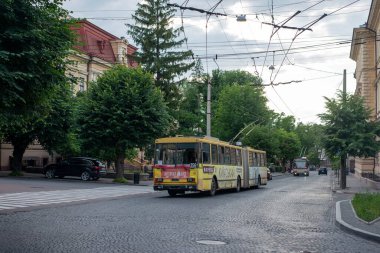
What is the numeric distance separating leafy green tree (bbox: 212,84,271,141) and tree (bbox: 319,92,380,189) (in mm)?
40142

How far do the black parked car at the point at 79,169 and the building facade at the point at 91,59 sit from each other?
595 cm

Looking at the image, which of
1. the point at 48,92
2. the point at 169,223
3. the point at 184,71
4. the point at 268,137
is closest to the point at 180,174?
the point at 169,223

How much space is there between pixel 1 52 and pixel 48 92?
2.56 meters

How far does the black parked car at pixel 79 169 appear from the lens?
129ft

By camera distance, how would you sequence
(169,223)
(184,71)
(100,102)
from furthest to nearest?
(184,71) → (100,102) → (169,223)

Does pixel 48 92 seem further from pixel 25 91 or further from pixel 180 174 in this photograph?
pixel 180 174

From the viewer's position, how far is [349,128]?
32156 mm

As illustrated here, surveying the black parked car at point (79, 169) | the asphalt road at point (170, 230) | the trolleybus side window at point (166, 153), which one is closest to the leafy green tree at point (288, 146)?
the black parked car at point (79, 169)

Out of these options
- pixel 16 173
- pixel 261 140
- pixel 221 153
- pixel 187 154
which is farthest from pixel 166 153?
pixel 261 140

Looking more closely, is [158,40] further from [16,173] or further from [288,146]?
[288,146]

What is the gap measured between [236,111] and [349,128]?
4178 centimetres

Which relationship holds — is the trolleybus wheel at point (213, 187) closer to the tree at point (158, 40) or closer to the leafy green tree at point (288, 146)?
the tree at point (158, 40)

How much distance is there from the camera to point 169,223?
44.9ft

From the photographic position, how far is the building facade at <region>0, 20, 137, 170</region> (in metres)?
47.9
